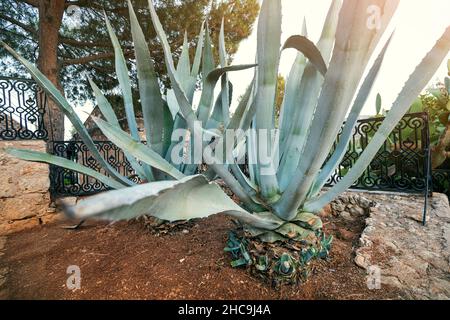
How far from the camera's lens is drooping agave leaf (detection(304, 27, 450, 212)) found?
2.27 feet

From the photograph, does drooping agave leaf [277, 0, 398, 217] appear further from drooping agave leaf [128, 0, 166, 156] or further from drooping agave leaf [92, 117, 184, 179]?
drooping agave leaf [128, 0, 166, 156]

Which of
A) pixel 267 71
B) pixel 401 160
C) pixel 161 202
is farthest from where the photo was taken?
pixel 401 160

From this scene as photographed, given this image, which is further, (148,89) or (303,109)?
(148,89)

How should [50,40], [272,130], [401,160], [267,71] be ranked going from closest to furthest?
1. [267,71]
2. [272,130]
3. [401,160]
4. [50,40]

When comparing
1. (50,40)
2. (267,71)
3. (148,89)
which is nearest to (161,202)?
(267,71)

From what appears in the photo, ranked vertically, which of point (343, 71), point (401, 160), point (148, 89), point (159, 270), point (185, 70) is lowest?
point (159, 270)

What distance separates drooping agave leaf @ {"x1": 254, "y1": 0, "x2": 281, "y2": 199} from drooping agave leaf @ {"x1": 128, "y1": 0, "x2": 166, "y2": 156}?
0.66m

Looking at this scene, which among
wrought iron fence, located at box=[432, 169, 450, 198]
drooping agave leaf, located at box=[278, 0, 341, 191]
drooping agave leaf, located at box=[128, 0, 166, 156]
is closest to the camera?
drooping agave leaf, located at box=[278, 0, 341, 191]

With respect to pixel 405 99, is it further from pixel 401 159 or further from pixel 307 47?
pixel 401 159

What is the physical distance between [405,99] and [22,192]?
9.39 ft

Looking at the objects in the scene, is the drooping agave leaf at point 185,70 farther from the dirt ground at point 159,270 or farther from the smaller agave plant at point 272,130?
the dirt ground at point 159,270

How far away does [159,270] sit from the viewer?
957mm

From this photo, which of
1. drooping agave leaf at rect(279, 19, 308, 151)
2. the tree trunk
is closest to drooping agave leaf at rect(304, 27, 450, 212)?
drooping agave leaf at rect(279, 19, 308, 151)
